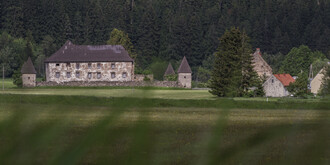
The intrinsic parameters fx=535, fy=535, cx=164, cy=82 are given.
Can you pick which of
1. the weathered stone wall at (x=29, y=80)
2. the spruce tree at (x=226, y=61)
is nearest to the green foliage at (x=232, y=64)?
the spruce tree at (x=226, y=61)

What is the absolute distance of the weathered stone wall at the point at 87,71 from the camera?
84.2 metres

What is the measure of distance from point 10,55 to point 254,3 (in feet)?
283

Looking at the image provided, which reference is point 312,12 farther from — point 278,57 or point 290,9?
point 278,57

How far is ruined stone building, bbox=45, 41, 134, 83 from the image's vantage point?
8412 cm

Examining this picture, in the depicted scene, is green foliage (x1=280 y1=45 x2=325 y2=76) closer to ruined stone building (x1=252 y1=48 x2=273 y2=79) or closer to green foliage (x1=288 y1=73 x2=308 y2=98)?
ruined stone building (x1=252 y1=48 x2=273 y2=79)

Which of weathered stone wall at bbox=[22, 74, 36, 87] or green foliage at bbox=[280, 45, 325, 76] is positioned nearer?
weathered stone wall at bbox=[22, 74, 36, 87]

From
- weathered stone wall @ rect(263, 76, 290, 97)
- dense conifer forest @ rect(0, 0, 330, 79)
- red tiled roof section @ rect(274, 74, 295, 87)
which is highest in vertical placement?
dense conifer forest @ rect(0, 0, 330, 79)

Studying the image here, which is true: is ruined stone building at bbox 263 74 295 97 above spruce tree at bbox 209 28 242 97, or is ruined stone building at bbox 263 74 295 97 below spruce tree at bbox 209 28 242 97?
below

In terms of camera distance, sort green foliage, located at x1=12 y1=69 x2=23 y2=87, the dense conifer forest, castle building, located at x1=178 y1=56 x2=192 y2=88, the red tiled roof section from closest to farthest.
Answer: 1. the red tiled roof section
2. green foliage, located at x1=12 y1=69 x2=23 y2=87
3. castle building, located at x1=178 y1=56 x2=192 y2=88
4. the dense conifer forest

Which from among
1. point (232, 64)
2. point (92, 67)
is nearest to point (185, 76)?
point (92, 67)

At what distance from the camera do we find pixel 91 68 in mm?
84750

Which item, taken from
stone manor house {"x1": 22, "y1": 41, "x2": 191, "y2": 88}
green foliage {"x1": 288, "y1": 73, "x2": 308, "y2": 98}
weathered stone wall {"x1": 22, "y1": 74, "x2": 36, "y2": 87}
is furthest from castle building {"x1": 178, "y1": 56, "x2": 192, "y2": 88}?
green foliage {"x1": 288, "y1": 73, "x2": 308, "y2": 98}

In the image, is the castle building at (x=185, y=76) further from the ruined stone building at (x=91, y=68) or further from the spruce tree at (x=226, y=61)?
→ the spruce tree at (x=226, y=61)

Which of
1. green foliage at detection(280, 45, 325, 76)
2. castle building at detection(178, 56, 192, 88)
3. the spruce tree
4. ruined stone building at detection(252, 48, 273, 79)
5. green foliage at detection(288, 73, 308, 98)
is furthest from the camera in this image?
green foliage at detection(280, 45, 325, 76)
